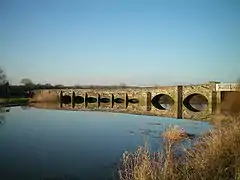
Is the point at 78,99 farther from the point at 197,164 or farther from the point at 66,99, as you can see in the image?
the point at 197,164

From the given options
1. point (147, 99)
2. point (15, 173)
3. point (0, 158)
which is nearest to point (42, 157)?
point (0, 158)

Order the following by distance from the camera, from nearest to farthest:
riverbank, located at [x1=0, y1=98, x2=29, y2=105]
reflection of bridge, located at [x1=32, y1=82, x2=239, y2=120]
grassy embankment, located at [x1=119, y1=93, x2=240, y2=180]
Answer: grassy embankment, located at [x1=119, y1=93, x2=240, y2=180]
reflection of bridge, located at [x1=32, y1=82, x2=239, y2=120]
riverbank, located at [x1=0, y1=98, x2=29, y2=105]

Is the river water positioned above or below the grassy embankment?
below

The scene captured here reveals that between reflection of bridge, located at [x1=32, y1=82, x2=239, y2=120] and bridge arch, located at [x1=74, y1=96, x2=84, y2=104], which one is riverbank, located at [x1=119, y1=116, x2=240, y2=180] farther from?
bridge arch, located at [x1=74, y1=96, x2=84, y2=104]

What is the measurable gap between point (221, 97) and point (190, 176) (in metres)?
36.0

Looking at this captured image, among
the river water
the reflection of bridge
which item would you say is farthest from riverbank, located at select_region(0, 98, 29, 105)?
the river water

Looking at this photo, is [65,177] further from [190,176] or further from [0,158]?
[190,176]

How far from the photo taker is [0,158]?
13547 mm

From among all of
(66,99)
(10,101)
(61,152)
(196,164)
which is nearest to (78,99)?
(66,99)

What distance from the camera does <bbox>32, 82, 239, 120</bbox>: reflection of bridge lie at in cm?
4162

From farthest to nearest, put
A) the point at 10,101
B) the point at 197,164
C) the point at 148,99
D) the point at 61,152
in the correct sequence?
1. the point at 10,101
2. the point at 148,99
3. the point at 61,152
4. the point at 197,164

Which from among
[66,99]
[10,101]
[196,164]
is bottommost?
[66,99]

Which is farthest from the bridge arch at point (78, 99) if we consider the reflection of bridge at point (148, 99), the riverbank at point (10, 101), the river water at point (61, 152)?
the river water at point (61, 152)

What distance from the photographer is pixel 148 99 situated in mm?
51656
